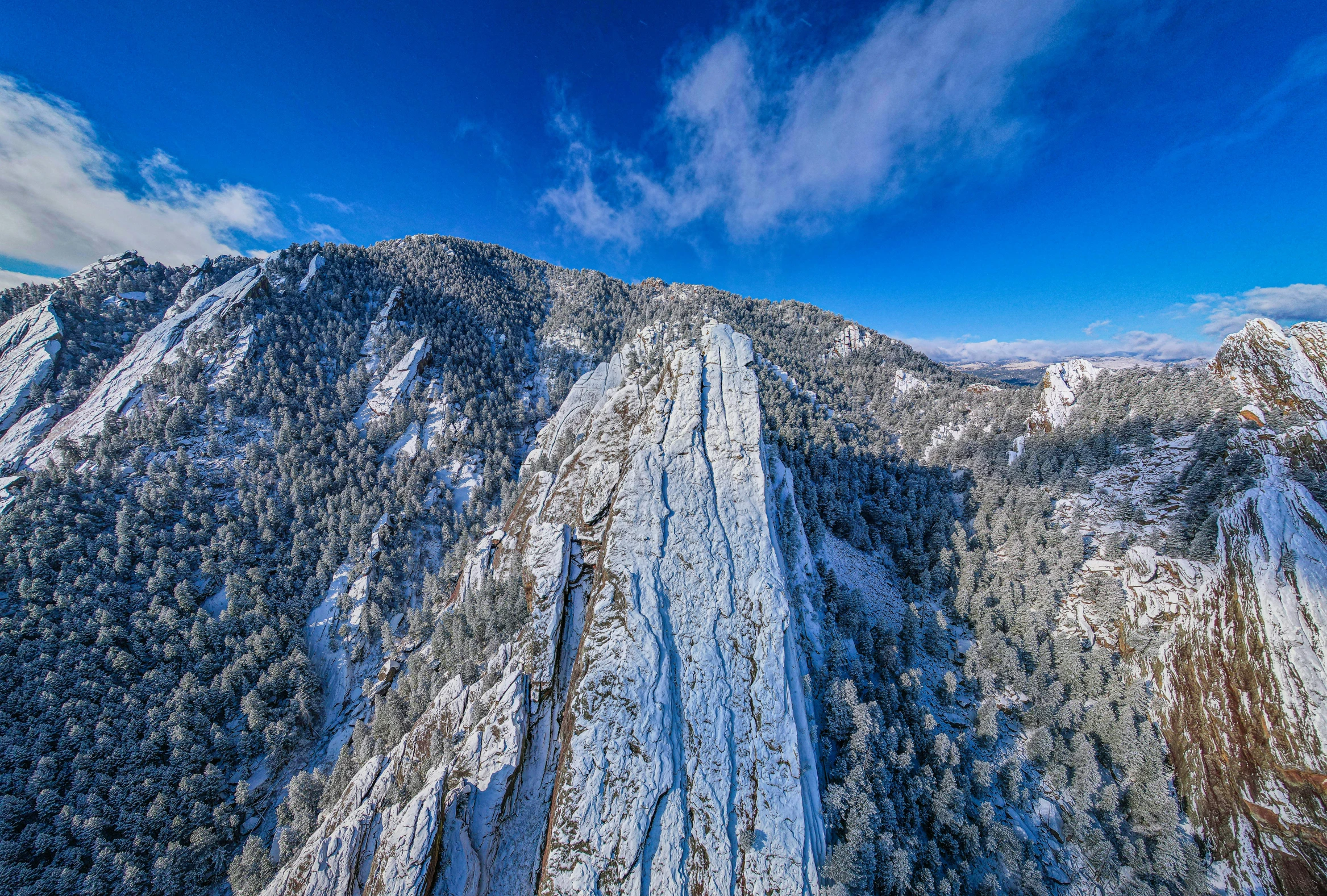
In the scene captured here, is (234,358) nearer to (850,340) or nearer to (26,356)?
(26,356)

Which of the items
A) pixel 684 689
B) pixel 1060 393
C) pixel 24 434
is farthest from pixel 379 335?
pixel 1060 393

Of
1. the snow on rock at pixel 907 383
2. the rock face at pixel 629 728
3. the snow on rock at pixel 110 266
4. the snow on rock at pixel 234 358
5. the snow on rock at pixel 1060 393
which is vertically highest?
the snow on rock at pixel 110 266

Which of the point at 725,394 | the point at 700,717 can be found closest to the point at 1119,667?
the point at 700,717

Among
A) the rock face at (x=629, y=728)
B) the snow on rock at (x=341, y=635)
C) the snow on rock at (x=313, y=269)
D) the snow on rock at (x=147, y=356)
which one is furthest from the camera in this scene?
the snow on rock at (x=313, y=269)

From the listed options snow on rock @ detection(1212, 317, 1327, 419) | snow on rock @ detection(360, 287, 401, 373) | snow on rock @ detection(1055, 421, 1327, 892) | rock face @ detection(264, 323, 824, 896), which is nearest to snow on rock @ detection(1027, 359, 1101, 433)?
snow on rock @ detection(1212, 317, 1327, 419)

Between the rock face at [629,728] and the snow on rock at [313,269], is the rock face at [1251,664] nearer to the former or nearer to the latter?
the rock face at [629,728]

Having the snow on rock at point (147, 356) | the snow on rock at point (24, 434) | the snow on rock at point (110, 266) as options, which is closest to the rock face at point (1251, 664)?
the snow on rock at point (147, 356)
